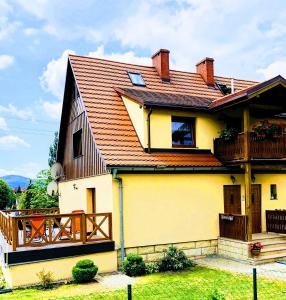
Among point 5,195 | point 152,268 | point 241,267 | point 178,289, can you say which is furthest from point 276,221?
point 5,195

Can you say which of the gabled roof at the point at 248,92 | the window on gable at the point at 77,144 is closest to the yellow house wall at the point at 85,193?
the window on gable at the point at 77,144

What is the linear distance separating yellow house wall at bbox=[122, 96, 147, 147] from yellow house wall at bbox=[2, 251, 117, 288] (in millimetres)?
4351

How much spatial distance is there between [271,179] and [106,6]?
1060 cm

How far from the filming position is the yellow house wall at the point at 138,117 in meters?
13.7

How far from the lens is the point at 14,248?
10.6 m

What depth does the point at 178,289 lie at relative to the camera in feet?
31.6

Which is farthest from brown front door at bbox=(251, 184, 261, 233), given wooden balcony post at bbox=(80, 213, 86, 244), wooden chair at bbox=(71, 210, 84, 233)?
wooden balcony post at bbox=(80, 213, 86, 244)

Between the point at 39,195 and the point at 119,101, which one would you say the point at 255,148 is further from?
the point at 39,195

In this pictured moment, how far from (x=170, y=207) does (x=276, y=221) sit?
15.8 feet

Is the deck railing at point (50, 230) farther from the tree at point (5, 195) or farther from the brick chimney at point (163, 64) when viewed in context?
the tree at point (5, 195)

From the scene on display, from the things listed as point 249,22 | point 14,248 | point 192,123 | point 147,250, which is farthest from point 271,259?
point 249,22

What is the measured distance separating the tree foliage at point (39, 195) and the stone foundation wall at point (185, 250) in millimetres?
14441

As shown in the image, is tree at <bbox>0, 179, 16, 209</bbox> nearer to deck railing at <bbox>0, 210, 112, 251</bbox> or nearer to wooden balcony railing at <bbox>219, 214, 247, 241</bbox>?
deck railing at <bbox>0, 210, 112, 251</bbox>

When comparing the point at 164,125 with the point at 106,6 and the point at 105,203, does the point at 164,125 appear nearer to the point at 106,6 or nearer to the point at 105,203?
the point at 105,203
